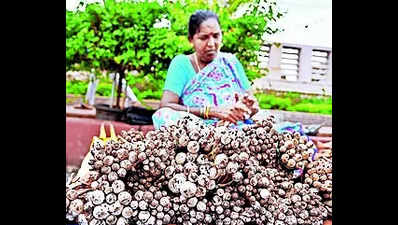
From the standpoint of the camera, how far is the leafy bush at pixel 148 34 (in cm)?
281

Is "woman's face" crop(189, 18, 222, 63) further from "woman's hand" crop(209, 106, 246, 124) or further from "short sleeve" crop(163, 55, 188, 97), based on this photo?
"woman's hand" crop(209, 106, 246, 124)

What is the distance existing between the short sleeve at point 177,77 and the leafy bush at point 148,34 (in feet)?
0.16

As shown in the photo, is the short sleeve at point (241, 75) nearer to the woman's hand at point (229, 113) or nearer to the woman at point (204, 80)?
the woman at point (204, 80)

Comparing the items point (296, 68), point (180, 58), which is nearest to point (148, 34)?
point (180, 58)

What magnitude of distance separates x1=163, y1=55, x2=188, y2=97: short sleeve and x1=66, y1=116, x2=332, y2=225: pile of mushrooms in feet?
1.10

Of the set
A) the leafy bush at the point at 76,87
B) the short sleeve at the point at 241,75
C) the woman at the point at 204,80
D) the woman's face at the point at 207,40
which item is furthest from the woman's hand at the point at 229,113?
the leafy bush at the point at 76,87

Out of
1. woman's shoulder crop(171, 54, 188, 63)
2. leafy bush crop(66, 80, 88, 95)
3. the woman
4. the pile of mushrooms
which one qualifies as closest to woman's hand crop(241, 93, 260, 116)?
the woman

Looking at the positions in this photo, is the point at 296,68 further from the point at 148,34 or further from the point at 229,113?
the point at 148,34

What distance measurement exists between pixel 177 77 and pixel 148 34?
0.28 m

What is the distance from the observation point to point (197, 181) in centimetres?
233

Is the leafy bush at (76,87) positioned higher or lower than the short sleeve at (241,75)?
lower
